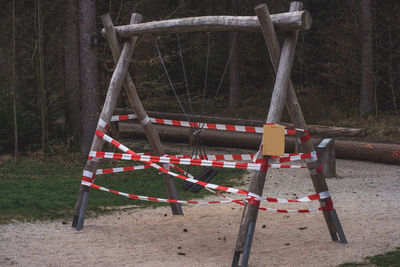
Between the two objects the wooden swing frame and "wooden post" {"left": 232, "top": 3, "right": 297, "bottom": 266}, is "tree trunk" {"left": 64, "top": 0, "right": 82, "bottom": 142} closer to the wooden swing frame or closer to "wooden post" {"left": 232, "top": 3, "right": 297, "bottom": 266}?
the wooden swing frame

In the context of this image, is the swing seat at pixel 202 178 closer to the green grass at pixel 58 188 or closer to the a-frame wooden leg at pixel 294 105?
the a-frame wooden leg at pixel 294 105

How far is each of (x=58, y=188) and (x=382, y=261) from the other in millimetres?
5735

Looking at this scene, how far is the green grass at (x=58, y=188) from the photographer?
744 centimetres

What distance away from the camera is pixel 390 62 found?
59.8 feet

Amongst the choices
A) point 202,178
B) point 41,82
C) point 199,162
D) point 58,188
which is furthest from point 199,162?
point 41,82

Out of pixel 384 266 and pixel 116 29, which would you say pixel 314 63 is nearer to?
pixel 116 29

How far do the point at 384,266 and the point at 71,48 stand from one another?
11.2 metres

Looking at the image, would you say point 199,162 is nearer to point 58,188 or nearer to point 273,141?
point 273,141

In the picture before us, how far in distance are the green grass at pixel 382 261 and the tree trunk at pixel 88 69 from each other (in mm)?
8676

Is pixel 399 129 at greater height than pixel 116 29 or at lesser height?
lesser

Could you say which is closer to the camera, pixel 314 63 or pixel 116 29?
pixel 116 29

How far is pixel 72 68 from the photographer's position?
14.4 m

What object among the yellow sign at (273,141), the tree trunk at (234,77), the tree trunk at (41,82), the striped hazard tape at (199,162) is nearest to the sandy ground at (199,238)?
the striped hazard tape at (199,162)

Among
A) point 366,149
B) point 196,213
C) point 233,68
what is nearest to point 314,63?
point 233,68
